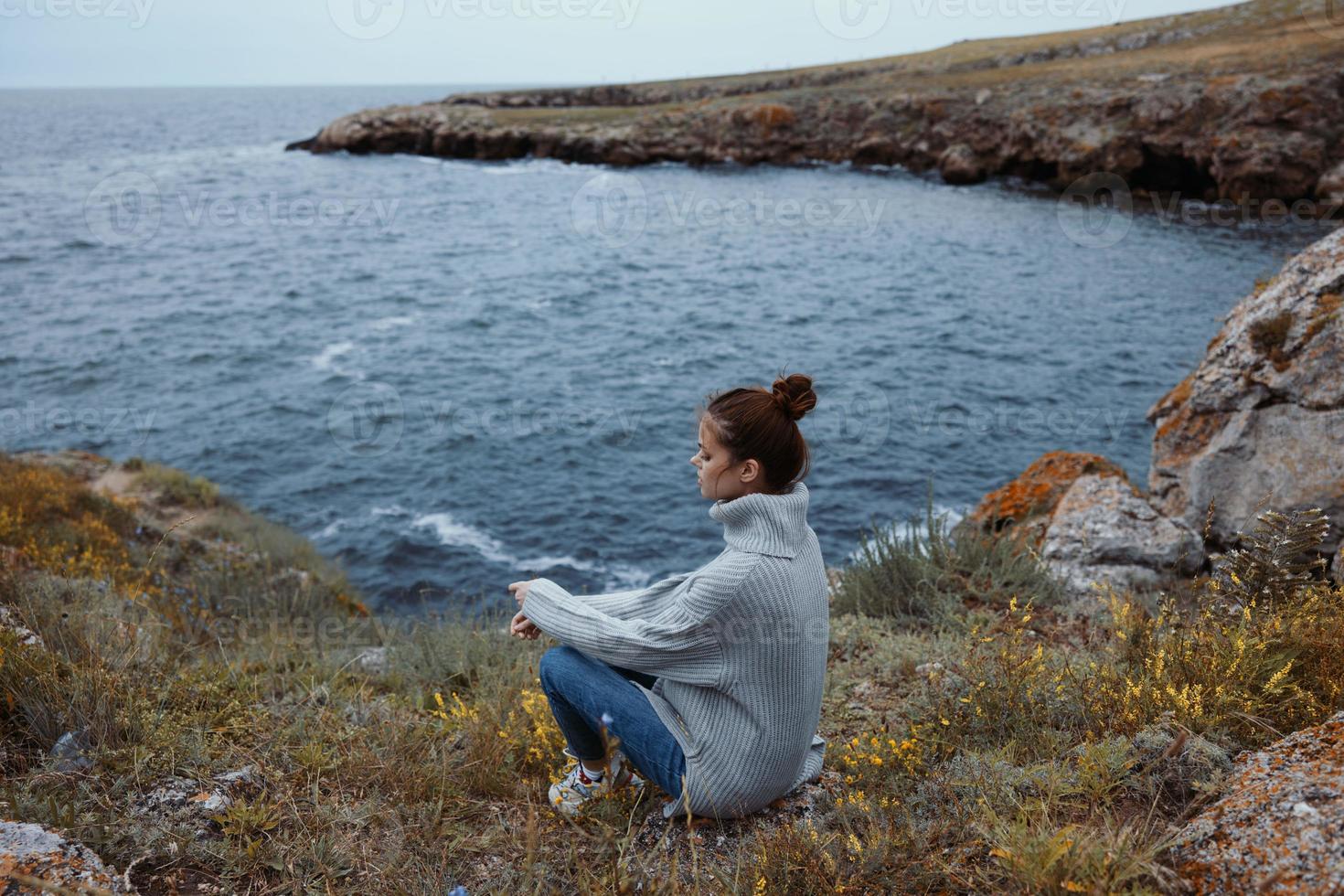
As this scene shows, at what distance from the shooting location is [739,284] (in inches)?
966

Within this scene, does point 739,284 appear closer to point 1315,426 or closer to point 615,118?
point 1315,426

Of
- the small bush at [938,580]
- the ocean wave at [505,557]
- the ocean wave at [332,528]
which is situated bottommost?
the ocean wave at [505,557]

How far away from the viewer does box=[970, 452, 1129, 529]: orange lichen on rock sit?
7.45m

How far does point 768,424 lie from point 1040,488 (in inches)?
222

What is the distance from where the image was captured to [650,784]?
11.1 feet

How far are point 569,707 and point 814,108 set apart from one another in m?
50.9

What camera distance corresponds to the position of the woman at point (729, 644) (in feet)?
9.25

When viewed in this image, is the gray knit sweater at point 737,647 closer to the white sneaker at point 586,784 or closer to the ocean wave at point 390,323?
the white sneaker at point 586,784

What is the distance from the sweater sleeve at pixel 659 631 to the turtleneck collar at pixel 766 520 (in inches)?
6.2

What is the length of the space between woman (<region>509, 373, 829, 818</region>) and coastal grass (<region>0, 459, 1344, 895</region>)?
269 millimetres

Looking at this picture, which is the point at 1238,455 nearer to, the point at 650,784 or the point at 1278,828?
the point at 1278,828

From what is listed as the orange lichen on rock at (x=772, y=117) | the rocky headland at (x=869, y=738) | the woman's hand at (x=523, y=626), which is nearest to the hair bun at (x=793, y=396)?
the woman's hand at (x=523, y=626)

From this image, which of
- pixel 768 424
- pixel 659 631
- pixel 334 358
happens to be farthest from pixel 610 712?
pixel 334 358

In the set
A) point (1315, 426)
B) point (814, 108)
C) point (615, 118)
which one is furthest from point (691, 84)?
point (1315, 426)
